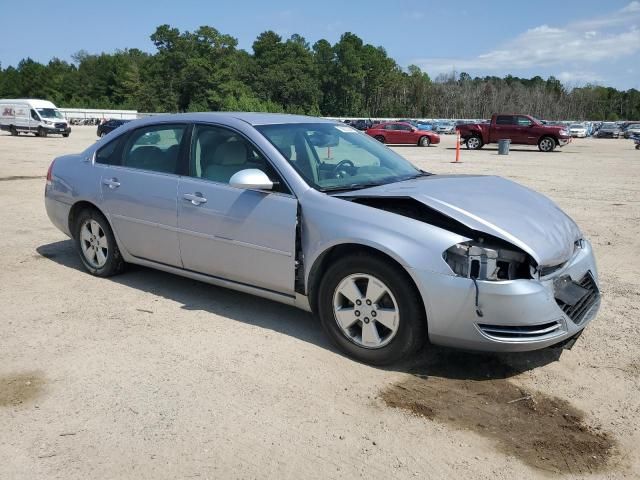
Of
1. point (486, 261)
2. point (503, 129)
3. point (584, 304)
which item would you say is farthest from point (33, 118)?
point (584, 304)

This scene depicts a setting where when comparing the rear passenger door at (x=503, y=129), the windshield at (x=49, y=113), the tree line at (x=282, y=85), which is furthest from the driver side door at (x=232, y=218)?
the tree line at (x=282, y=85)

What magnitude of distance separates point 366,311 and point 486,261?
0.83 m

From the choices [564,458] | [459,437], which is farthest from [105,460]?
[564,458]

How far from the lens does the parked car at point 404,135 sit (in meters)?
37.9

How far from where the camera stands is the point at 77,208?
5871mm

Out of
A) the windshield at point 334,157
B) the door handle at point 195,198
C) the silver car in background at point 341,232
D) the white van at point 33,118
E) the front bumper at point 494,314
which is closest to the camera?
the front bumper at point 494,314

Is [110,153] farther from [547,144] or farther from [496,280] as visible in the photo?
[547,144]

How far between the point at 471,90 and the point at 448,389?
126537 millimetres

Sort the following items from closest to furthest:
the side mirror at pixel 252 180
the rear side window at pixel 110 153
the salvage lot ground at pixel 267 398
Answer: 1. the salvage lot ground at pixel 267 398
2. the side mirror at pixel 252 180
3. the rear side window at pixel 110 153

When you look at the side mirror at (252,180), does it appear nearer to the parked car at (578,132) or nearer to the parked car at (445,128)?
the parked car at (578,132)

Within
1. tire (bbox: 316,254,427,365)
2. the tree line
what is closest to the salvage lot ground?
tire (bbox: 316,254,427,365)

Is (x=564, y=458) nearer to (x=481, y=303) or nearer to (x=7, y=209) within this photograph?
(x=481, y=303)

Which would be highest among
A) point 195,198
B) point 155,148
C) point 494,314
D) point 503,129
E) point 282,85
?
point 282,85

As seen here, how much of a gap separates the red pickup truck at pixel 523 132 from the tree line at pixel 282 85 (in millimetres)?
63004
